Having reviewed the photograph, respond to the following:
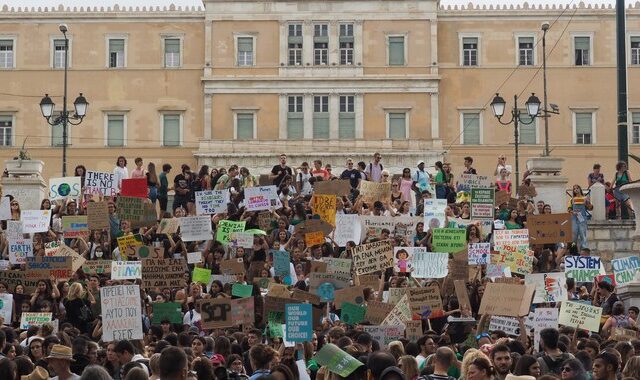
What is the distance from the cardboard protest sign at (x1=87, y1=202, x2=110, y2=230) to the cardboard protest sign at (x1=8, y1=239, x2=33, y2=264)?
1062mm

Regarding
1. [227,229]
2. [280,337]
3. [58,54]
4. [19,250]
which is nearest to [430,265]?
[227,229]

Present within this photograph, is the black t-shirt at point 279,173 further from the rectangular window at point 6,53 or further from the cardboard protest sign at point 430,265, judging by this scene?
the rectangular window at point 6,53

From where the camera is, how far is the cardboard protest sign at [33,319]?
66.7ft

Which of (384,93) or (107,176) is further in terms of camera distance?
(384,93)

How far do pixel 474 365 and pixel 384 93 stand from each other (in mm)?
58688

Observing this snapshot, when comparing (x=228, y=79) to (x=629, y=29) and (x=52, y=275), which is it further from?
(x=52, y=275)

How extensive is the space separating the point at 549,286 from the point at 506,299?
243 cm

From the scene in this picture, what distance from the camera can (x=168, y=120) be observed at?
7056 centimetres

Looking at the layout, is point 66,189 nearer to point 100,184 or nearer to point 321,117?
point 100,184

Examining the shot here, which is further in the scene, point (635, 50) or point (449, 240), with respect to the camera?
point (635, 50)

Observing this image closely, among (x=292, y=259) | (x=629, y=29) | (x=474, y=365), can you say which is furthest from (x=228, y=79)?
(x=474, y=365)

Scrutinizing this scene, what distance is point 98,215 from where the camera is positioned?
26859 mm

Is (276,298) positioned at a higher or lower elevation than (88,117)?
lower

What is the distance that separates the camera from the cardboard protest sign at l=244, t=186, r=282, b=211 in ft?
92.5
